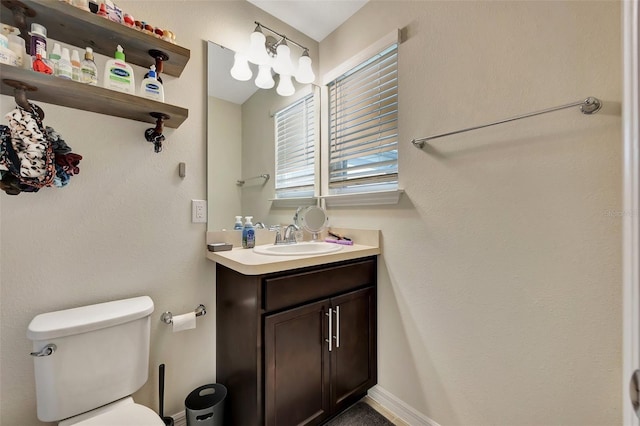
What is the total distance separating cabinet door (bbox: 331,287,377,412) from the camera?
1.42 meters

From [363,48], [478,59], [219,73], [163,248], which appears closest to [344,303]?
[163,248]

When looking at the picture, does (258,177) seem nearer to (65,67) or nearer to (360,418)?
(65,67)

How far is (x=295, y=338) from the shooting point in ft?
4.14

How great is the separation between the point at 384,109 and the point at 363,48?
18.9 inches

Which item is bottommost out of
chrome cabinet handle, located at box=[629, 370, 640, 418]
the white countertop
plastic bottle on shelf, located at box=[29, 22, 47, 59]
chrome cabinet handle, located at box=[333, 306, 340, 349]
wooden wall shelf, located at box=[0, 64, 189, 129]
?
chrome cabinet handle, located at box=[333, 306, 340, 349]

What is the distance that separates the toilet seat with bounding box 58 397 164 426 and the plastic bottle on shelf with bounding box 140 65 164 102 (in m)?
1.29

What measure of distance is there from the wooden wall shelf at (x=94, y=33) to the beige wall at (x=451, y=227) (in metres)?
0.14

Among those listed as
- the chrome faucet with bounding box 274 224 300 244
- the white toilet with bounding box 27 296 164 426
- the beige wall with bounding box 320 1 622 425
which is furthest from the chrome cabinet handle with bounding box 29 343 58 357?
the beige wall with bounding box 320 1 622 425

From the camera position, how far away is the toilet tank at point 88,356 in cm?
96

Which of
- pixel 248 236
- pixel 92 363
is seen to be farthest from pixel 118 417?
pixel 248 236

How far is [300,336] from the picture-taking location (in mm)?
1278

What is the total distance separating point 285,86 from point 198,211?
1.06 metres

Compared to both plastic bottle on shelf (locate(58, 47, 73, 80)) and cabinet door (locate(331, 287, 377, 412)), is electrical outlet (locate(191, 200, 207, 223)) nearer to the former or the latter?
plastic bottle on shelf (locate(58, 47, 73, 80))

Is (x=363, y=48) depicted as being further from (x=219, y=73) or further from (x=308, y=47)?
(x=219, y=73)
